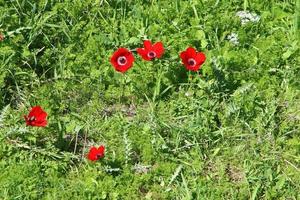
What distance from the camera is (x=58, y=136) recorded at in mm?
3795

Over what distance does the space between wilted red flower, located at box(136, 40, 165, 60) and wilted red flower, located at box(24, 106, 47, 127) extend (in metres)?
0.73

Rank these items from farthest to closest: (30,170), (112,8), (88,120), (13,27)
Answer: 1. (112,8)
2. (13,27)
3. (88,120)
4. (30,170)

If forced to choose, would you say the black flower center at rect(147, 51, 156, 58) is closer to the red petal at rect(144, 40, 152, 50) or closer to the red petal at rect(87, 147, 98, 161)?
the red petal at rect(144, 40, 152, 50)

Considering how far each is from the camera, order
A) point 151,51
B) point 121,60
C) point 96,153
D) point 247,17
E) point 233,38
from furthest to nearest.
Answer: point 247,17 → point 233,38 → point 151,51 → point 121,60 → point 96,153

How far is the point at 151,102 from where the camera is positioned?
13.3 feet

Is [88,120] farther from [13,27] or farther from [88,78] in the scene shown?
[13,27]

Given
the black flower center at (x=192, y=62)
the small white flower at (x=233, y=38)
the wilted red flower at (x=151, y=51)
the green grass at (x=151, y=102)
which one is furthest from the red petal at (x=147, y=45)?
the small white flower at (x=233, y=38)

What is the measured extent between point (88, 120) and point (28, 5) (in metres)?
1.11

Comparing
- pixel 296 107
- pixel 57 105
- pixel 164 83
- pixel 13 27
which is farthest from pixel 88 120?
pixel 296 107

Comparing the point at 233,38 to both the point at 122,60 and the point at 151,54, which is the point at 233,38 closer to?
the point at 151,54

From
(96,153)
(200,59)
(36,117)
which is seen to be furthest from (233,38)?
(36,117)

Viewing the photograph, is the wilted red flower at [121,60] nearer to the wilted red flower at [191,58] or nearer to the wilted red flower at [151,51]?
the wilted red flower at [151,51]

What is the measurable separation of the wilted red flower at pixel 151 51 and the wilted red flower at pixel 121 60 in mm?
108

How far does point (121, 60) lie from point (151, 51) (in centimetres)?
21
